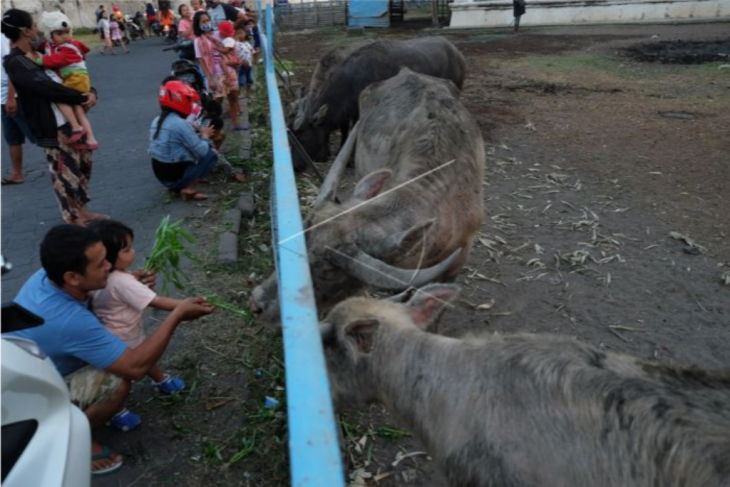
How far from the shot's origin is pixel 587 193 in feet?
24.2

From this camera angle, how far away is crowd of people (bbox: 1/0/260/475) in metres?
3.09

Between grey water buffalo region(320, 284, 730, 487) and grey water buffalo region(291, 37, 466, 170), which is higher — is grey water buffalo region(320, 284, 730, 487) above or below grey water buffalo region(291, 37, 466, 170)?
below

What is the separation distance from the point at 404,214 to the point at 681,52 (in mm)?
16180

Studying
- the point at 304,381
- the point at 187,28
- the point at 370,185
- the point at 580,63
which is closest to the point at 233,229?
the point at 370,185

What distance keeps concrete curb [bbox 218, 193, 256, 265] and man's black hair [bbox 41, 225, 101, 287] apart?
243 cm

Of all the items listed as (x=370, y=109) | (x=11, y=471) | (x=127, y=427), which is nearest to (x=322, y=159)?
(x=370, y=109)

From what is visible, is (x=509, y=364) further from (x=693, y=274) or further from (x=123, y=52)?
(x=123, y=52)

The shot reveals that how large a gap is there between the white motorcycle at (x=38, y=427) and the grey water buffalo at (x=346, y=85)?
6.34 m

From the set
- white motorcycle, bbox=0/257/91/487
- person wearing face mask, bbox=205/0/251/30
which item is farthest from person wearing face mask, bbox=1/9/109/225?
person wearing face mask, bbox=205/0/251/30

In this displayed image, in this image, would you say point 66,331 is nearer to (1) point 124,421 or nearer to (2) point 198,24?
(1) point 124,421

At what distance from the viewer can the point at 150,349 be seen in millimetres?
3264

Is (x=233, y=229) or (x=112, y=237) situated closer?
(x=112, y=237)

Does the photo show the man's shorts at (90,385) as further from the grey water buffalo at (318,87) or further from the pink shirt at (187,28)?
the pink shirt at (187,28)

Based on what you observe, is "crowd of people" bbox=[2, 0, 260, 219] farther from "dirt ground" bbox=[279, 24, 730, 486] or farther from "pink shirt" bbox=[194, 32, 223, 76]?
"dirt ground" bbox=[279, 24, 730, 486]
